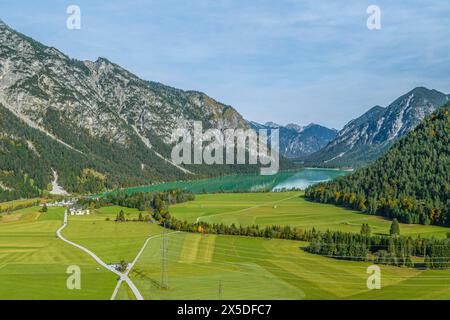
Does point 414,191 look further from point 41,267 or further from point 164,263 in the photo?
point 41,267

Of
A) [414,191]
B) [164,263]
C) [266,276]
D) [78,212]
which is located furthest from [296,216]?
[78,212]

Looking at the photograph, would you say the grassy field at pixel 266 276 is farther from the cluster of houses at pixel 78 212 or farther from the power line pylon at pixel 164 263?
the cluster of houses at pixel 78 212

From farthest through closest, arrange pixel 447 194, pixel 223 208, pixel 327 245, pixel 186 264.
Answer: pixel 223 208
pixel 447 194
pixel 327 245
pixel 186 264

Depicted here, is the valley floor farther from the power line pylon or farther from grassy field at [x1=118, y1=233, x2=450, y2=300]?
the power line pylon

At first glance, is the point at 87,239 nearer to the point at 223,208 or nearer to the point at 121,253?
the point at 121,253
